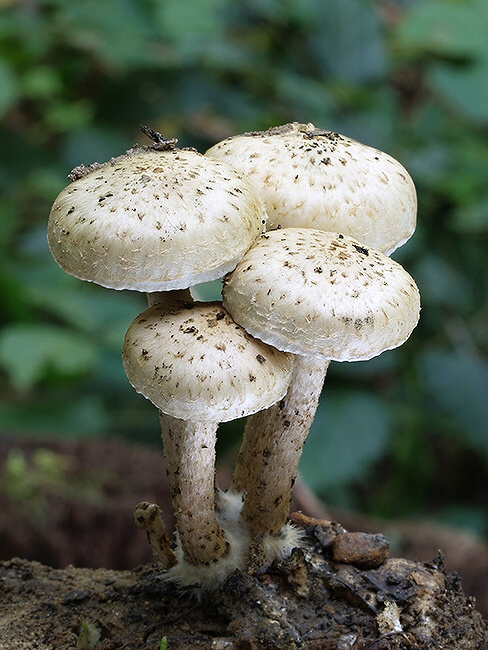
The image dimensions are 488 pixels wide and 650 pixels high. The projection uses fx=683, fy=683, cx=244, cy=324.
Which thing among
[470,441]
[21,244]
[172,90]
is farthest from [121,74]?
[470,441]

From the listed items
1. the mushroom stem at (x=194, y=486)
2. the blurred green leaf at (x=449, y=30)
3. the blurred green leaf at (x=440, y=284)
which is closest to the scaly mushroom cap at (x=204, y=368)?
the mushroom stem at (x=194, y=486)

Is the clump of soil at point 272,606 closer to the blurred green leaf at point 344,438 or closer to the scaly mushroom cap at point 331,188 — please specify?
the scaly mushroom cap at point 331,188

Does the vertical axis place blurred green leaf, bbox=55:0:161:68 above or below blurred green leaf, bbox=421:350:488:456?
above

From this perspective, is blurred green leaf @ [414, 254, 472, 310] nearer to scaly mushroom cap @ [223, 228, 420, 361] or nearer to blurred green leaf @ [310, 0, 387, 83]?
blurred green leaf @ [310, 0, 387, 83]

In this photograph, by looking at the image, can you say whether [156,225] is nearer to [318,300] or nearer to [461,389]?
[318,300]

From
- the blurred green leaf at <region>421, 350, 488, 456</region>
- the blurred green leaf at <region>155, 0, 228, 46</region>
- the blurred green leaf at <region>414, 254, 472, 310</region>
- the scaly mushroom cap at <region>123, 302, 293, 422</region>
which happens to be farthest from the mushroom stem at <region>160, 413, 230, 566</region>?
the blurred green leaf at <region>155, 0, 228, 46</region>

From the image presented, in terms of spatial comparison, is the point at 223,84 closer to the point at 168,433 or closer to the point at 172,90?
the point at 172,90
